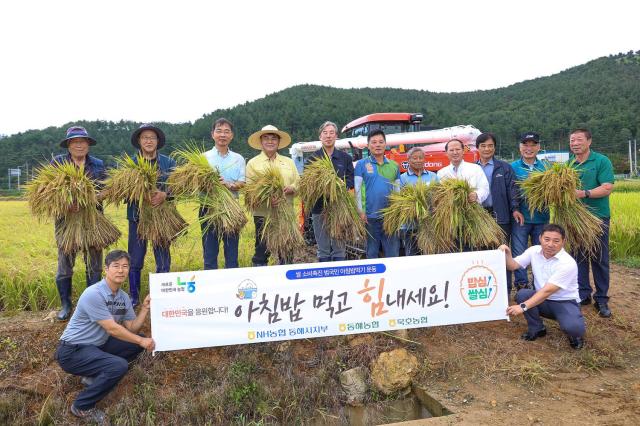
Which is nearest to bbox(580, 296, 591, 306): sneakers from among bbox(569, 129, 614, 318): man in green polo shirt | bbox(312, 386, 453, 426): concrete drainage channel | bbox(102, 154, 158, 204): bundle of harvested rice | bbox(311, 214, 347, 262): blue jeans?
bbox(569, 129, 614, 318): man in green polo shirt

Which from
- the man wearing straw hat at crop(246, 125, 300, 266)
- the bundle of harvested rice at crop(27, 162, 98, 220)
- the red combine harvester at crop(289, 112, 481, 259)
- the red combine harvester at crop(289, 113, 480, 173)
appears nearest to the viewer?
the bundle of harvested rice at crop(27, 162, 98, 220)

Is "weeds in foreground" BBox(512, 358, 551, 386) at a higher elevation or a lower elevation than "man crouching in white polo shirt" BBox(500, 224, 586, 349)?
lower

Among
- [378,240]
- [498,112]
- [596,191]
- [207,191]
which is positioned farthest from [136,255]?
[498,112]

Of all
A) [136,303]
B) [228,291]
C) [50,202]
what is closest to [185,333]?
[228,291]

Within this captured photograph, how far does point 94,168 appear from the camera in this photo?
443 centimetres

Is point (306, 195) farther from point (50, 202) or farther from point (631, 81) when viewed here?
point (631, 81)

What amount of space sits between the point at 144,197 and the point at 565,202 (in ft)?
14.2

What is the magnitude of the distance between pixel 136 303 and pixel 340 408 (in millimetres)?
2482

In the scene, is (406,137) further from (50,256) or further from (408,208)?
(50,256)

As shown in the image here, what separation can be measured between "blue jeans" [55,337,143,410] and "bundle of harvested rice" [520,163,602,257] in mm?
4384

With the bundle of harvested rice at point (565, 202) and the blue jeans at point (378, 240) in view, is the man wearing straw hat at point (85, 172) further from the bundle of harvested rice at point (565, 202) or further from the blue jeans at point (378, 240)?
the bundle of harvested rice at point (565, 202)

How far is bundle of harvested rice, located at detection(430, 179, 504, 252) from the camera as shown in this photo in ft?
14.3

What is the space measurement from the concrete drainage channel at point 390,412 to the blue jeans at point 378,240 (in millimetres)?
1495

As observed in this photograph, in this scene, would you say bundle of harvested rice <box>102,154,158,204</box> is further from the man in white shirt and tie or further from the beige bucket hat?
the man in white shirt and tie
